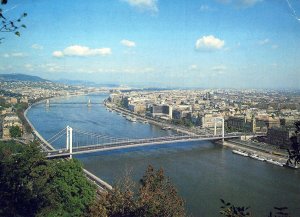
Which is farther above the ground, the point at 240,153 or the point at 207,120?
the point at 207,120

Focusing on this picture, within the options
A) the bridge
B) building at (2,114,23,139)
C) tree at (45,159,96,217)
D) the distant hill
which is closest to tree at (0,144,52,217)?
tree at (45,159,96,217)

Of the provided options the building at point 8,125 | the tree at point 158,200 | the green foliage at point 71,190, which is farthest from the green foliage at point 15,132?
the tree at point 158,200

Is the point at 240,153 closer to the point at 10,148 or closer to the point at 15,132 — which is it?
the point at 10,148

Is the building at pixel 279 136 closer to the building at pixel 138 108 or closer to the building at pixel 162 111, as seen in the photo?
the building at pixel 162 111

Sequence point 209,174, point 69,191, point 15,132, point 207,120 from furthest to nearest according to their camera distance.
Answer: point 207,120
point 15,132
point 209,174
point 69,191

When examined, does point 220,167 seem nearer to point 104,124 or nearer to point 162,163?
point 162,163

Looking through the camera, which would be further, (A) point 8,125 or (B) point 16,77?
(B) point 16,77

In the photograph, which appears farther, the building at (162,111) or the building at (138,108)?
the building at (138,108)

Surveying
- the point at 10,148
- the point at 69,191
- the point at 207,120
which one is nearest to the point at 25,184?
the point at 69,191
